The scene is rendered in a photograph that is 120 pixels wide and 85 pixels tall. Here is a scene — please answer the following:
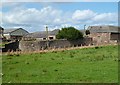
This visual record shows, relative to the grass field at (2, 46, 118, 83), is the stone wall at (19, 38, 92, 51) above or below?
above

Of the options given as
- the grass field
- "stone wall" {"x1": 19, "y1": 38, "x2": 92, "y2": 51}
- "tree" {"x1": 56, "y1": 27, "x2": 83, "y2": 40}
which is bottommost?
the grass field

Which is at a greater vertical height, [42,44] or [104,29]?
[104,29]

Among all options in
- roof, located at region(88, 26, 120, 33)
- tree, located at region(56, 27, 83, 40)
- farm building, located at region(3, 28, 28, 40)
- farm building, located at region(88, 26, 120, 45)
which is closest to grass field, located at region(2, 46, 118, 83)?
tree, located at region(56, 27, 83, 40)

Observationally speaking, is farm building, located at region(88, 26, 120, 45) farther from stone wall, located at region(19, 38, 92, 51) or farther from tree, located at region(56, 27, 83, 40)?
stone wall, located at region(19, 38, 92, 51)

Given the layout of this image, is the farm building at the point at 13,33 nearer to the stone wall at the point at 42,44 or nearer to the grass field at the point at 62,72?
the stone wall at the point at 42,44

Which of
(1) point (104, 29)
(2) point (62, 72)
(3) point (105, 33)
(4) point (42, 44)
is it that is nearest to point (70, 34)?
(4) point (42, 44)

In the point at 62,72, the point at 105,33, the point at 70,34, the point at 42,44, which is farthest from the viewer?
the point at 105,33

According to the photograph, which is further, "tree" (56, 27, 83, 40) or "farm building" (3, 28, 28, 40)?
"farm building" (3, 28, 28, 40)

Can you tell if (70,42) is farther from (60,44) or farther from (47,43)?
(47,43)

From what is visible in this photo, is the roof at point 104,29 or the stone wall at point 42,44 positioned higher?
the roof at point 104,29

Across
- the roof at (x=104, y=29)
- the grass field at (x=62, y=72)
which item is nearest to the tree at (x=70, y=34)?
the roof at (x=104, y=29)

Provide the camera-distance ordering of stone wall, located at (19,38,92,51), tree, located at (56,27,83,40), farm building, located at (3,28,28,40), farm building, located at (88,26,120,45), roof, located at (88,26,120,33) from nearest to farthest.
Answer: stone wall, located at (19,38,92,51), tree, located at (56,27,83,40), farm building, located at (88,26,120,45), roof, located at (88,26,120,33), farm building, located at (3,28,28,40)

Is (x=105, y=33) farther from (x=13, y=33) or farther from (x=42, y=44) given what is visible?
(x=13, y=33)

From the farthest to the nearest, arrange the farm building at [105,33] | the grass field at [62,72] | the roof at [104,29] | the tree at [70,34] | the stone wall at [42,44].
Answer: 1. the roof at [104,29]
2. the farm building at [105,33]
3. the tree at [70,34]
4. the stone wall at [42,44]
5. the grass field at [62,72]
